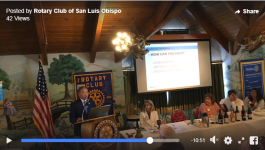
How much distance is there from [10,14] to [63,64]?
80.3 inches

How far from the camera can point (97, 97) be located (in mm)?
4238

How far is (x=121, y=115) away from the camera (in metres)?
4.43

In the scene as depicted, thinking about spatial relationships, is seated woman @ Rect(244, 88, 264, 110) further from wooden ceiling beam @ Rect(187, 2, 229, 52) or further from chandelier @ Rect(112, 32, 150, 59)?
chandelier @ Rect(112, 32, 150, 59)

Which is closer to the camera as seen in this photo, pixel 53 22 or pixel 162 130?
pixel 162 130

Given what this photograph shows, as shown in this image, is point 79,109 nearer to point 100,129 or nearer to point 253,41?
point 100,129

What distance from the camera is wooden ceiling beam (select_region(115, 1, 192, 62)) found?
3.02 metres

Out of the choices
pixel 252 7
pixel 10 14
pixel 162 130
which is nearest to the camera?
pixel 162 130

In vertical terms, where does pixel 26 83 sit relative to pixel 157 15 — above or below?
below

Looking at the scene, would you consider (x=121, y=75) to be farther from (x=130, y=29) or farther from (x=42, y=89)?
(x=42, y=89)

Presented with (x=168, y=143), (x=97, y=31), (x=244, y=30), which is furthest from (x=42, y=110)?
(x=244, y=30)

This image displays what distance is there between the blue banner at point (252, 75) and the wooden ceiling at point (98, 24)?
0.69 m

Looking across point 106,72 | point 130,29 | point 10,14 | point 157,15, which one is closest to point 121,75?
point 106,72

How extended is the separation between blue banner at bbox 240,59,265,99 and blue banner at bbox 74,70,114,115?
3.13 m

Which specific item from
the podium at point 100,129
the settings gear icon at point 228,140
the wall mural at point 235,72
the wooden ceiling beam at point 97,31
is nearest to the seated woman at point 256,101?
the wall mural at point 235,72
